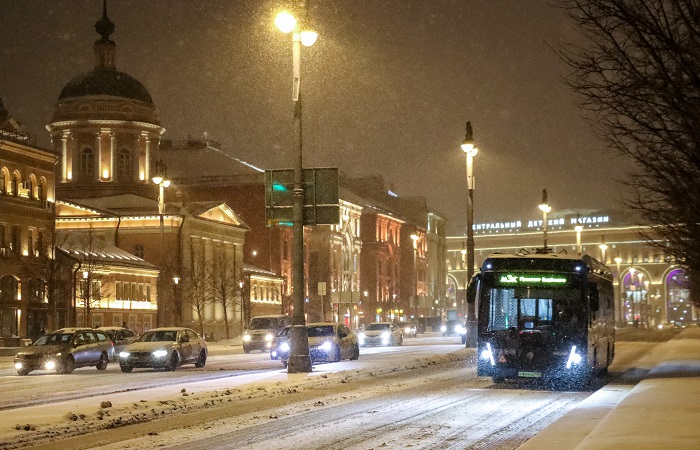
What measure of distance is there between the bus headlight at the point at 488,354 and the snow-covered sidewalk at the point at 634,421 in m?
2.84

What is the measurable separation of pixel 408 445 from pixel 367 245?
12694 centimetres

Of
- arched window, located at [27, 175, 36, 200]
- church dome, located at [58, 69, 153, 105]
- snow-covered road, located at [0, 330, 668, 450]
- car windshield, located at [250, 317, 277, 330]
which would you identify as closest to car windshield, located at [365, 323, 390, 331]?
car windshield, located at [250, 317, 277, 330]

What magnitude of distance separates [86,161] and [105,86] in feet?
24.2

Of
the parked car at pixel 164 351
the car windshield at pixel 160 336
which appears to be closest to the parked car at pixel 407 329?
the parked car at pixel 164 351

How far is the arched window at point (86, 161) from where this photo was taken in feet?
348

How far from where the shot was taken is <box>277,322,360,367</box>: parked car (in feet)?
134

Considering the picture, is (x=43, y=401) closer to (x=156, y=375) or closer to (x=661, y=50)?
(x=156, y=375)

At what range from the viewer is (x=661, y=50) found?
1525 cm

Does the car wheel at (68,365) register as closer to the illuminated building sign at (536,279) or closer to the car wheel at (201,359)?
the car wheel at (201,359)

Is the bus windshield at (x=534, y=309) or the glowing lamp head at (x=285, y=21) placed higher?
the glowing lamp head at (x=285, y=21)

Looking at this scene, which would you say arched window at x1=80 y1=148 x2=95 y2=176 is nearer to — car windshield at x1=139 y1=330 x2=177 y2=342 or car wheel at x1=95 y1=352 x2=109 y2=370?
car wheel at x1=95 y1=352 x2=109 y2=370

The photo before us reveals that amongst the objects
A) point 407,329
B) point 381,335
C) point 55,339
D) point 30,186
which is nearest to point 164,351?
point 55,339

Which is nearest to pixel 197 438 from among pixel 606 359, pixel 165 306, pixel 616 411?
pixel 616 411

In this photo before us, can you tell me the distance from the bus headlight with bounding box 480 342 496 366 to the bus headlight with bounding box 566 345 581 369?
5.71 feet
